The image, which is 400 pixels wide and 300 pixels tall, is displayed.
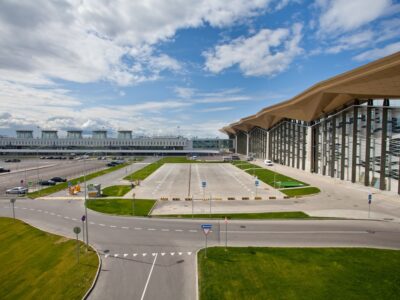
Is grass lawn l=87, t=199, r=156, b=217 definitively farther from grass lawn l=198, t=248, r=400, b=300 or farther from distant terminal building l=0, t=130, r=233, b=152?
distant terminal building l=0, t=130, r=233, b=152

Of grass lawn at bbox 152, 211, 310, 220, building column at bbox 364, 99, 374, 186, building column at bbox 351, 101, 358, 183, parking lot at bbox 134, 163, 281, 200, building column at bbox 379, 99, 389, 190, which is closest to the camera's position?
grass lawn at bbox 152, 211, 310, 220

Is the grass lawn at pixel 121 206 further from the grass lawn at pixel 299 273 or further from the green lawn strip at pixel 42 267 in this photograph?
the grass lawn at pixel 299 273

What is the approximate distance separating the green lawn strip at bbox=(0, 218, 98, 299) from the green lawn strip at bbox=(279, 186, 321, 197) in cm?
3053

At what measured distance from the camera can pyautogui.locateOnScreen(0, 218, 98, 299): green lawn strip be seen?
14.5 metres

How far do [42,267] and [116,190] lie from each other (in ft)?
89.1

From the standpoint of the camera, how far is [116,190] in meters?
44.1

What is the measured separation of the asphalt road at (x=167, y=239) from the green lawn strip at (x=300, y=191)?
13714 mm

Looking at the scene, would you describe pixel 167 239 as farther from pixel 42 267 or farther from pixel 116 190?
pixel 116 190

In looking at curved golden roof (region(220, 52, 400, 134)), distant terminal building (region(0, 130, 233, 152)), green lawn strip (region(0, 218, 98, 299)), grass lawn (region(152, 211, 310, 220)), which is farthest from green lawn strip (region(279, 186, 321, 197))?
distant terminal building (region(0, 130, 233, 152))

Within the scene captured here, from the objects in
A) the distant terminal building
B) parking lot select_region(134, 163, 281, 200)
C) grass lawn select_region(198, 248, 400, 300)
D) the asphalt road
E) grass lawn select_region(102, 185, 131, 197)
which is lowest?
grass lawn select_region(102, 185, 131, 197)

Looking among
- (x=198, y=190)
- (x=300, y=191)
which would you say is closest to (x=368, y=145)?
(x=300, y=191)

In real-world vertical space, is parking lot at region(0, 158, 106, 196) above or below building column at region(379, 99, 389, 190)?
below

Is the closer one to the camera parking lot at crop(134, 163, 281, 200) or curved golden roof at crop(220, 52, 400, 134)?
curved golden roof at crop(220, 52, 400, 134)

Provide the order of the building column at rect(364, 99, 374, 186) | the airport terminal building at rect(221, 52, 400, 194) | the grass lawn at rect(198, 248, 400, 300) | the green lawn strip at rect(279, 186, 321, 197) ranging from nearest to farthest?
1. the grass lawn at rect(198, 248, 400, 300)
2. the airport terminal building at rect(221, 52, 400, 194)
3. the green lawn strip at rect(279, 186, 321, 197)
4. the building column at rect(364, 99, 374, 186)
